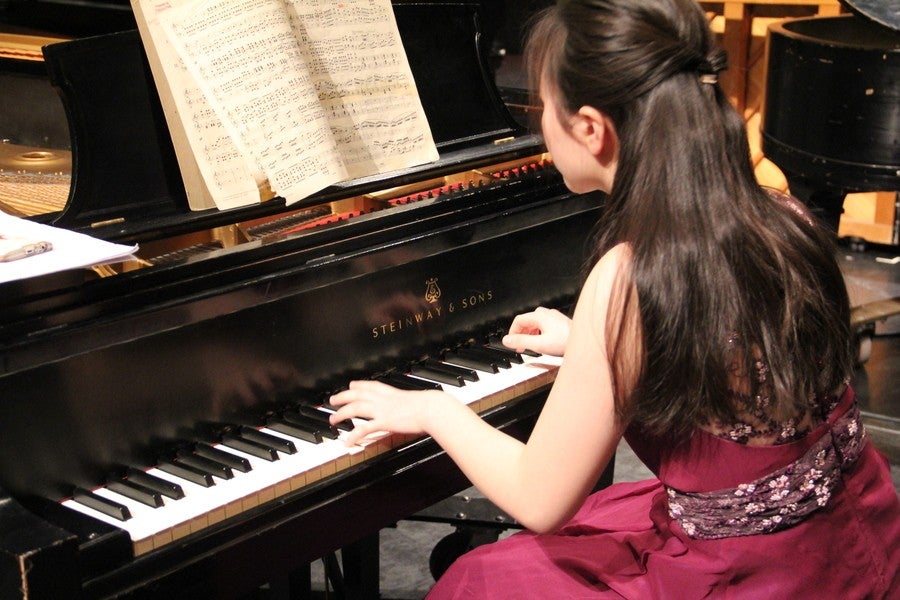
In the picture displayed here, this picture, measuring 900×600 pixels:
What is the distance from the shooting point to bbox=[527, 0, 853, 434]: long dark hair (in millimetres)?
1566

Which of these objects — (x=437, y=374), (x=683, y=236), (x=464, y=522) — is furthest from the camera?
(x=464, y=522)

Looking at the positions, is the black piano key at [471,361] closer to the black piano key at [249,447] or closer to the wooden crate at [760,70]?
the black piano key at [249,447]

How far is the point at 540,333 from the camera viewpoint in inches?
88.4

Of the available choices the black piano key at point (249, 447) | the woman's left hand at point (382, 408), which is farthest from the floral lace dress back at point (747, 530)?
the black piano key at point (249, 447)

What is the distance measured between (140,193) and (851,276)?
15.0 feet

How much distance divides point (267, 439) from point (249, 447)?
0.11 ft

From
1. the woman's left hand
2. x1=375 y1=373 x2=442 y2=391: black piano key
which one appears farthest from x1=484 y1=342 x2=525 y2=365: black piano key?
the woman's left hand

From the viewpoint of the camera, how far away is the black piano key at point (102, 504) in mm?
1642

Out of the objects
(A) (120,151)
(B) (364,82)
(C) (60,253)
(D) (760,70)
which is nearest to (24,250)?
(C) (60,253)

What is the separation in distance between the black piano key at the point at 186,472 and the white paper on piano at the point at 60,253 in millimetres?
345

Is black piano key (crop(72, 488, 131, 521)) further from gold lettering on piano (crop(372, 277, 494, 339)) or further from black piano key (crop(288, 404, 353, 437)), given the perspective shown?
gold lettering on piano (crop(372, 277, 494, 339))

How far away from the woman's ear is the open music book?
620 millimetres

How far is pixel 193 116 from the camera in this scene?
2018 millimetres

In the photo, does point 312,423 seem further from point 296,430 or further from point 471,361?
point 471,361
